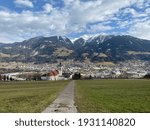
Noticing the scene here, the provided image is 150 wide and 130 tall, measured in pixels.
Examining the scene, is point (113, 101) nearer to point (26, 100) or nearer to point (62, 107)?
point (62, 107)

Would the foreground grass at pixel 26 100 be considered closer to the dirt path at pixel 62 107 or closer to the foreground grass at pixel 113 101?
the dirt path at pixel 62 107

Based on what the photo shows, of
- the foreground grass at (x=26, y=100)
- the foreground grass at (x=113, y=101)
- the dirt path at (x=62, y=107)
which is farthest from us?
the foreground grass at (x=26, y=100)

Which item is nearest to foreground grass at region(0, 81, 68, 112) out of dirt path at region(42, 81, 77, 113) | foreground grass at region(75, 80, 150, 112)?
dirt path at region(42, 81, 77, 113)

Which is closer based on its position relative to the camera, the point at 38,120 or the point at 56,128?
the point at 56,128

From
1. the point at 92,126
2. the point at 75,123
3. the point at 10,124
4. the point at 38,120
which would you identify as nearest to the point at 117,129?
the point at 92,126

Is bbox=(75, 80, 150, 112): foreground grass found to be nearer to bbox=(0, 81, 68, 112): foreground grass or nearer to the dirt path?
the dirt path

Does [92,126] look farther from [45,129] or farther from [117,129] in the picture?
[45,129]

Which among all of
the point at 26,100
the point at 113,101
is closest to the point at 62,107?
the point at 113,101

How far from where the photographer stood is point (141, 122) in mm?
17422

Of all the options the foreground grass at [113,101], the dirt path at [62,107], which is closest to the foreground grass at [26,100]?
the dirt path at [62,107]

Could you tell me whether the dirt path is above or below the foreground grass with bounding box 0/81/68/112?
above

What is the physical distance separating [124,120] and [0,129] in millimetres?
6662

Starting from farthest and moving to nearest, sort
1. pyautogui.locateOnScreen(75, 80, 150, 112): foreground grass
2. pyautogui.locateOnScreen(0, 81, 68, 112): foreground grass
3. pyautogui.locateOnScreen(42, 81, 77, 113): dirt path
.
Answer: pyautogui.locateOnScreen(0, 81, 68, 112): foreground grass → pyautogui.locateOnScreen(75, 80, 150, 112): foreground grass → pyautogui.locateOnScreen(42, 81, 77, 113): dirt path

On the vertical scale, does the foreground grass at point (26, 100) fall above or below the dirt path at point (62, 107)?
below
